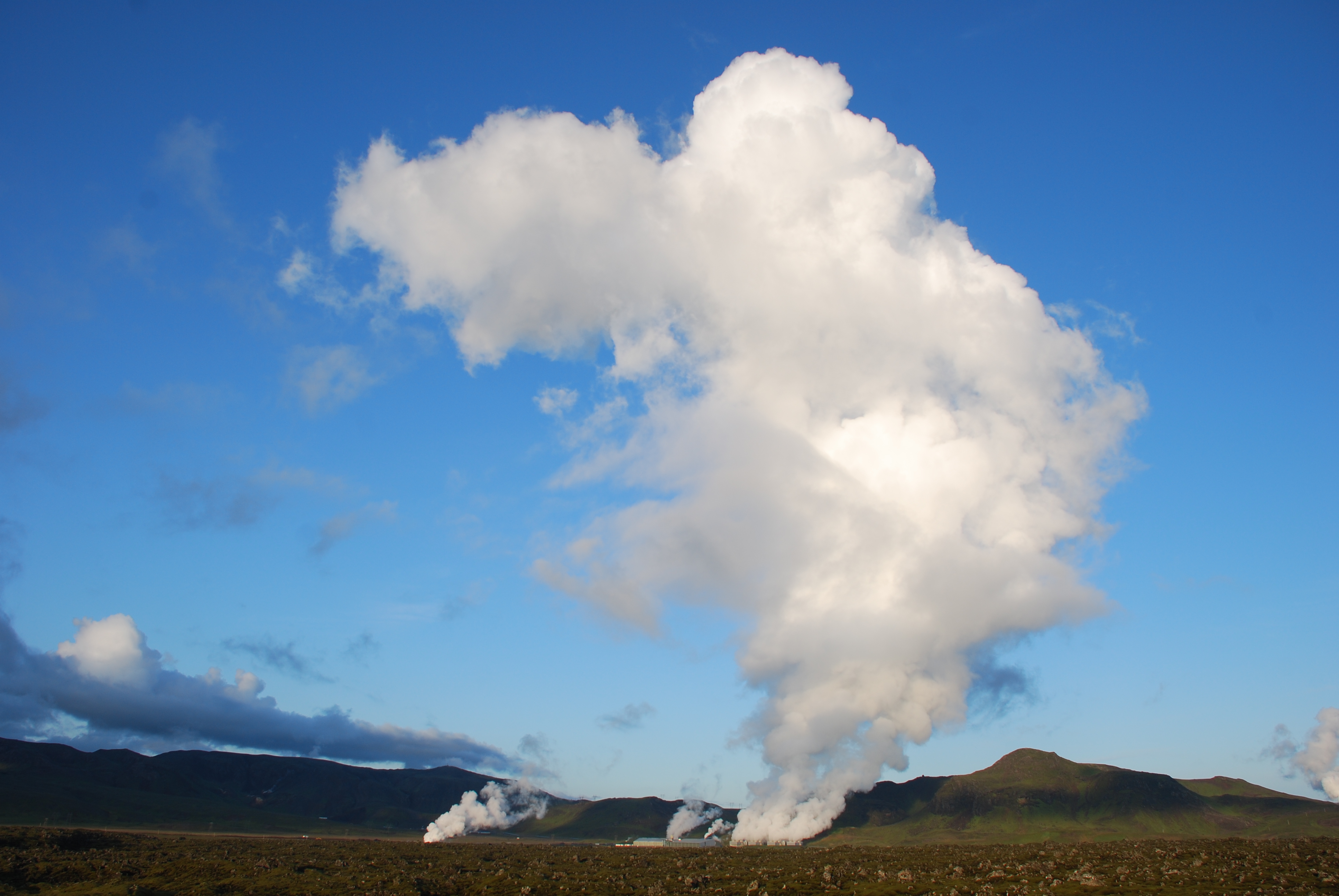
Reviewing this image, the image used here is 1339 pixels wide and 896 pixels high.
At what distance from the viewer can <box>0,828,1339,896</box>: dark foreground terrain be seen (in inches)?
3647

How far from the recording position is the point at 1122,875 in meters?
102

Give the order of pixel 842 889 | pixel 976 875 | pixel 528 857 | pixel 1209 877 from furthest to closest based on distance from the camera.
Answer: pixel 528 857 → pixel 976 875 → pixel 1209 877 → pixel 842 889

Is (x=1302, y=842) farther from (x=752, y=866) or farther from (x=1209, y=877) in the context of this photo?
(x=752, y=866)

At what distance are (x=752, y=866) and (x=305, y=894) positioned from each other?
70.5 m

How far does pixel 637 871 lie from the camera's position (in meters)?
125

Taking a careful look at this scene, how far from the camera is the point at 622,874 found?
11594 centimetres

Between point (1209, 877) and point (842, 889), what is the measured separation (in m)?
47.3

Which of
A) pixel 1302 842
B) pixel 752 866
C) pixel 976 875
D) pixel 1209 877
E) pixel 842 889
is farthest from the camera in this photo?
pixel 1302 842

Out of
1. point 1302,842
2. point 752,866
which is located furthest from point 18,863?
point 1302,842

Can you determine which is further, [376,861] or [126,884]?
[376,861]

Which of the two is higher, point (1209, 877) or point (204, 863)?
point (1209, 877)

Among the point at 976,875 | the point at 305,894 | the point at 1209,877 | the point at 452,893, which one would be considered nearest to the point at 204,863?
the point at 305,894

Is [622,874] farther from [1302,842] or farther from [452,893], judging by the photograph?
[1302,842]

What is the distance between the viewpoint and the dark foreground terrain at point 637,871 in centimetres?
9262
